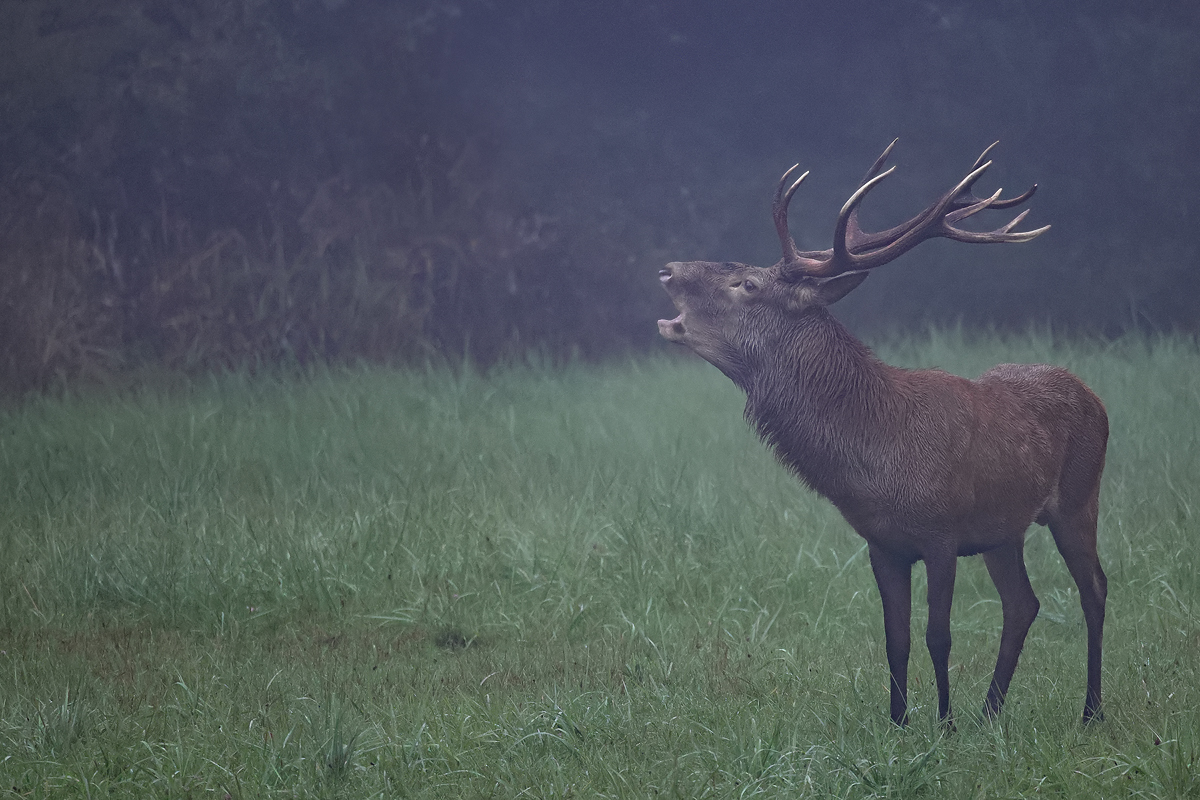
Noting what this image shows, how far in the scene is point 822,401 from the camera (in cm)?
381

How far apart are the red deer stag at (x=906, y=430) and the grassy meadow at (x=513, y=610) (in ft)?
1.32

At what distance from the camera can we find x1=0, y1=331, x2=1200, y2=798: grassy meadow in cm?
333

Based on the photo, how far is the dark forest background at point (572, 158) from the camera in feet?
32.6

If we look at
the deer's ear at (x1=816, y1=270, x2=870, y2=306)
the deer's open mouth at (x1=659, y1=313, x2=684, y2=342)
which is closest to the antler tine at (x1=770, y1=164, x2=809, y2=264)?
the deer's ear at (x1=816, y1=270, x2=870, y2=306)

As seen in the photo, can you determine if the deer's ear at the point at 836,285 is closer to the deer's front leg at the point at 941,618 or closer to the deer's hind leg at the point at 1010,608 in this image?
the deer's front leg at the point at 941,618

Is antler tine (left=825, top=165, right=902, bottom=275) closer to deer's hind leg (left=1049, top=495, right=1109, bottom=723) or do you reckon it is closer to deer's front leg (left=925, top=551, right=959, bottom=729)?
deer's front leg (left=925, top=551, right=959, bottom=729)

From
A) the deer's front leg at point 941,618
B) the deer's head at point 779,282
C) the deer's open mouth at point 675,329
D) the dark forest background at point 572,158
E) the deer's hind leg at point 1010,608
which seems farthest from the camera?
the dark forest background at point 572,158

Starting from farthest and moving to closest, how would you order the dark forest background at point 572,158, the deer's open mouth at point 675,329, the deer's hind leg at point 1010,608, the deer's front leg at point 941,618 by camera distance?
the dark forest background at point 572,158
the deer's open mouth at point 675,329
the deer's hind leg at point 1010,608
the deer's front leg at point 941,618

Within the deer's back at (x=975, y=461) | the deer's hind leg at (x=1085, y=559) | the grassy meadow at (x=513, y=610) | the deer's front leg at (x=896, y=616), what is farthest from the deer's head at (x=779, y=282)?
the grassy meadow at (x=513, y=610)

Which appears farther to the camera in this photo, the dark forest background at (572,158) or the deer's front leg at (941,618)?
the dark forest background at (572,158)

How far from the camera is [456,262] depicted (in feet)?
35.6

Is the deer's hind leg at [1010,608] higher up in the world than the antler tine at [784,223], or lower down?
lower down

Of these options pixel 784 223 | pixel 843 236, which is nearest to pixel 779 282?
pixel 784 223

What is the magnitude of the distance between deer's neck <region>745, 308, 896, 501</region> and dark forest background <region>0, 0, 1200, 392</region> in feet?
19.8
